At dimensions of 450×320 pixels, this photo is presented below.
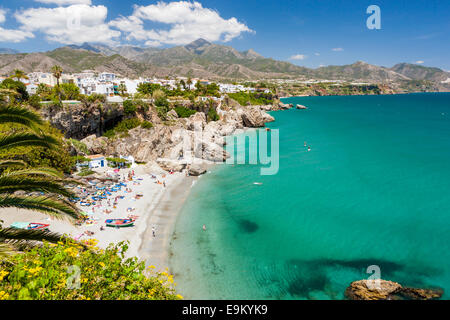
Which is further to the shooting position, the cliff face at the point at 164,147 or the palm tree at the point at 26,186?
the cliff face at the point at 164,147

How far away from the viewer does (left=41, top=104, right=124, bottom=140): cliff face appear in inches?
1749

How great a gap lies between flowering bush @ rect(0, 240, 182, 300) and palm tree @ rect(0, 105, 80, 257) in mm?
550

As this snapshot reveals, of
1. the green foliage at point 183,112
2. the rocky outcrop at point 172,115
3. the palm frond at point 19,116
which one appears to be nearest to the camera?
the palm frond at point 19,116

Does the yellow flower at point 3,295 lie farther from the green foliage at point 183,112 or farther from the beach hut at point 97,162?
the green foliage at point 183,112

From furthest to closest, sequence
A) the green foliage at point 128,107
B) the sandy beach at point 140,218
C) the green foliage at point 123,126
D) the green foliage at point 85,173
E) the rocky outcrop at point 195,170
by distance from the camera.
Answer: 1. the green foliage at point 128,107
2. the green foliage at point 123,126
3. the rocky outcrop at point 195,170
4. the green foliage at point 85,173
5. the sandy beach at point 140,218

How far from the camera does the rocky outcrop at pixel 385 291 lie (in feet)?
54.3

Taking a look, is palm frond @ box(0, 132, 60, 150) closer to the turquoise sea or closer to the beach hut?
the turquoise sea

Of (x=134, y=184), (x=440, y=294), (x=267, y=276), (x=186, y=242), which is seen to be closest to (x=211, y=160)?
(x=134, y=184)

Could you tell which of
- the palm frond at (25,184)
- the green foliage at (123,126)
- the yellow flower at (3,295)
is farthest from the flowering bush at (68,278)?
the green foliage at (123,126)

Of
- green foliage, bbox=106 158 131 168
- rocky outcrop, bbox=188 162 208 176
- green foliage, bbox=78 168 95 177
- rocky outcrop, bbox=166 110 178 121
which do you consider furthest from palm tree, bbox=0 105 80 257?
rocky outcrop, bbox=166 110 178 121

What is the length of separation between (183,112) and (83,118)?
28.2 m

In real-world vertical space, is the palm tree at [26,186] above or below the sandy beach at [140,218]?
above
